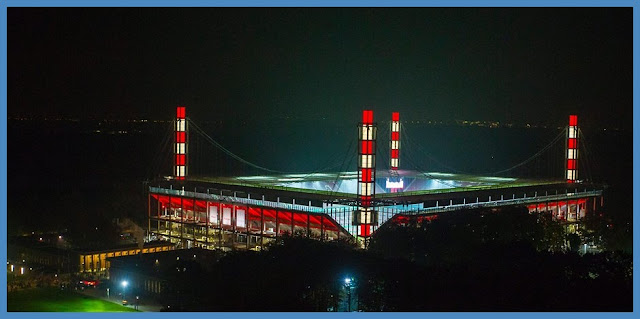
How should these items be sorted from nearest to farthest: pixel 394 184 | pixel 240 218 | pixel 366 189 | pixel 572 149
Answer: pixel 366 189
pixel 240 218
pixel 394 184
pixel 572 149

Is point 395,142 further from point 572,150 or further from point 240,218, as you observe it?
point 240,218

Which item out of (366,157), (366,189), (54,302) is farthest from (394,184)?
(54,302)

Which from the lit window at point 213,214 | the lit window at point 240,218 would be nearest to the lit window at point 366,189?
the lit window at point 240,218

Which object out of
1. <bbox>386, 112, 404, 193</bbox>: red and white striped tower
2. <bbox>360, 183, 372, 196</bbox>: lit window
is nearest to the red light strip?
<bbox>386, 112, 404, 193</bbox>: red and white striped tower

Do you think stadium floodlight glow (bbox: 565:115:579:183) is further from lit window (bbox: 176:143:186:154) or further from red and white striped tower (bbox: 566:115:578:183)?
lit window (bbox: 176:143:186:154)

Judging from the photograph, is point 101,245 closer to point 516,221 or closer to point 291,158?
point 516,221

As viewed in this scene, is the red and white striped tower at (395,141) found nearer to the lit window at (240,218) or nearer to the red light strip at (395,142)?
the red light strip at (395,142)
